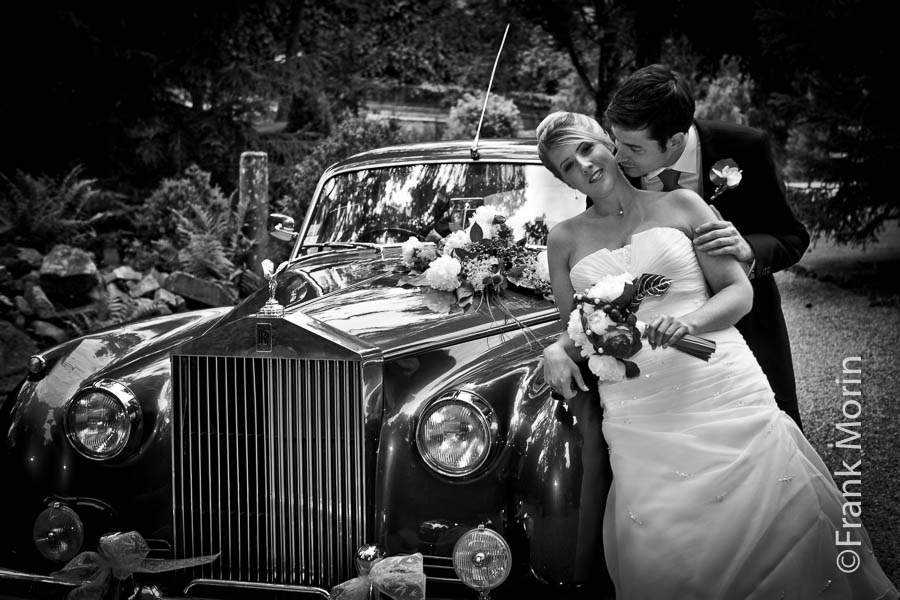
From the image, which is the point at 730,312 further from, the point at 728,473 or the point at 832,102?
the point at 832,102

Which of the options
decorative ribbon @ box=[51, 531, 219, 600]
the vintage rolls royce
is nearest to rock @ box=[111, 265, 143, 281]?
the vintage rolls royce

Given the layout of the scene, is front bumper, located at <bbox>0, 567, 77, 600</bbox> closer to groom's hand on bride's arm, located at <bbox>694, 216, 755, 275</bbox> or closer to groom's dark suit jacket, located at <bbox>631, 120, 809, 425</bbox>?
groom's hand on bride's arm, located at <bbox>694, 216, 755, 275</bbox>

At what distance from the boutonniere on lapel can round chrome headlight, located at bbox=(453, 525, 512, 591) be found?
132cm

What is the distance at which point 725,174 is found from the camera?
3092 millimetres

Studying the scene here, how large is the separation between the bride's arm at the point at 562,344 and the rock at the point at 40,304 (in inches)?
259

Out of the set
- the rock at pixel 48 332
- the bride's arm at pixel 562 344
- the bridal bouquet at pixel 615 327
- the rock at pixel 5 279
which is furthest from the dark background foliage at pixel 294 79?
the bridal bouquet at pixel 615 327

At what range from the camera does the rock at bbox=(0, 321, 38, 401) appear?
24.4ft

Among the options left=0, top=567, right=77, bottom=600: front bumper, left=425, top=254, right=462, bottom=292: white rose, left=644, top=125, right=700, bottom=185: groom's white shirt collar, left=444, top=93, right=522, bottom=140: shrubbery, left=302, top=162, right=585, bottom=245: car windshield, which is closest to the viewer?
left=0, top=567, right=77, bottom=600: front bumper

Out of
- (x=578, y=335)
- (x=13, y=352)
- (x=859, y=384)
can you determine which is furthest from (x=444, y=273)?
(x=13, y=352)

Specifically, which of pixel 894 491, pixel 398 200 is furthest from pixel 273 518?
pixel 894 491

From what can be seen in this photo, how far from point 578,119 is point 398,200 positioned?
1.97 m

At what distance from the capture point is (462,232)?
13.4ft

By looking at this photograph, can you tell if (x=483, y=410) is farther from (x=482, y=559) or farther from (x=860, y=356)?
(x=860, y=356)

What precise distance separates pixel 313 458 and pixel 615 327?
1.13 metres
